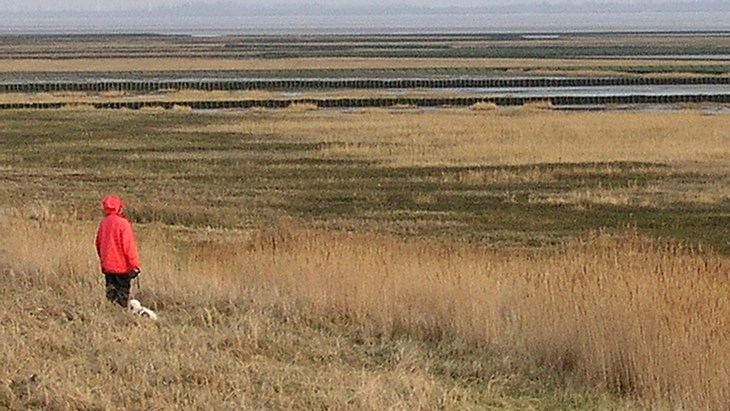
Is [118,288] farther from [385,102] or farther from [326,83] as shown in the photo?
[326,83]

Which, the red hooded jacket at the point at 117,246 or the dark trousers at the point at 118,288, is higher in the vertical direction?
the red hooded jacket at the point at 117,246

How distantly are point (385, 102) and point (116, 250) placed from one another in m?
45.3

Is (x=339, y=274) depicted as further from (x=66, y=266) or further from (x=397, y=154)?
(x=397, y=154)

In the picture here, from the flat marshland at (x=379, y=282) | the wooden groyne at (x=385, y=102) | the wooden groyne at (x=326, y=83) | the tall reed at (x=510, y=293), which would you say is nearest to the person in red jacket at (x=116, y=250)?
the flat marshland at (x=379, y=282)

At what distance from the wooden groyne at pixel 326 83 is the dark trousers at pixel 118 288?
184 feet

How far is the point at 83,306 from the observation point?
1159 cm

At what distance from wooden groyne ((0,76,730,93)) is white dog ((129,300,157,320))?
56.3 metres

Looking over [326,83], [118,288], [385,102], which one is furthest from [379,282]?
[326,83]

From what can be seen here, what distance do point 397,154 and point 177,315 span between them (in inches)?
916

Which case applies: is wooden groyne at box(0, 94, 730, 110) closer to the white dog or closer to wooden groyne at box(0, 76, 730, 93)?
wooden groyne at box(0, 76, 730, 93)

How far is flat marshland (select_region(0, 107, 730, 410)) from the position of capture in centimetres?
934

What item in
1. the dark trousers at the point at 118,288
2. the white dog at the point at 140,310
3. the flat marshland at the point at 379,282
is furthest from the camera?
the dark trousers at the point at 118,288

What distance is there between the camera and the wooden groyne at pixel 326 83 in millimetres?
68688

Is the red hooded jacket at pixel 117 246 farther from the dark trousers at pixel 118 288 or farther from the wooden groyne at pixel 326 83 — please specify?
the wooden groyne at pixel 326 83
